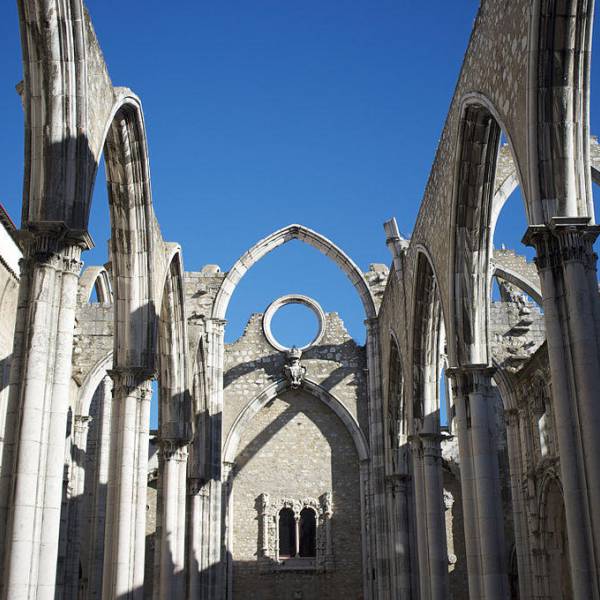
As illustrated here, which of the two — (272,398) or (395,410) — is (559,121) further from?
(272,398)

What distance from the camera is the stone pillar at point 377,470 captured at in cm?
1878

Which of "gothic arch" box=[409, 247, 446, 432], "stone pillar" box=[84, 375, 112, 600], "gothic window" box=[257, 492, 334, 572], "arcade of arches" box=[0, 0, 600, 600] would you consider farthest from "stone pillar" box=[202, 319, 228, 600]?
"gothic arch" box=[409, 247, 446, 432]

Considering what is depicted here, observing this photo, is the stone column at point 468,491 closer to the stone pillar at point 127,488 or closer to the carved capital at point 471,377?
the carved capital at point 471,377

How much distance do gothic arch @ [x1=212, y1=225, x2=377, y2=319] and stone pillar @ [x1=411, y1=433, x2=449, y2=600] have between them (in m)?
6.31

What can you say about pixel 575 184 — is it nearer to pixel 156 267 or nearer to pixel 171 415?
pixel 156 267

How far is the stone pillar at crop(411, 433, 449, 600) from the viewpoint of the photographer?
13508 millimetres

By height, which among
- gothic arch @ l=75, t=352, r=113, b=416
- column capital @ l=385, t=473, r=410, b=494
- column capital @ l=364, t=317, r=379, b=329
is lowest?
column capital @ l=385, t=473, r=410, b=494

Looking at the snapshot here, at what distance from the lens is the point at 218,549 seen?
1856cm

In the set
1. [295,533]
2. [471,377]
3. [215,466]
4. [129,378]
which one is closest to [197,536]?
[215,466]

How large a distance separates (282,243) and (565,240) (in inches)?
551

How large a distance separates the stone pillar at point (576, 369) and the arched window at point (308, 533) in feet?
46.4

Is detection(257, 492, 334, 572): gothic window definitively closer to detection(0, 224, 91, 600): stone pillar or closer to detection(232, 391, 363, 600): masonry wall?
detection(232, 391, 363, 600): masonry wall

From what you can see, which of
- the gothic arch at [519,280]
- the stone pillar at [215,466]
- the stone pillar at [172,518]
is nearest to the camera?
the stone pillar at [172,518]

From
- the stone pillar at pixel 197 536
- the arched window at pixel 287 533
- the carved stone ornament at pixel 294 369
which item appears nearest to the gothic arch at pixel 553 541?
the arched window at pixel 287 533
